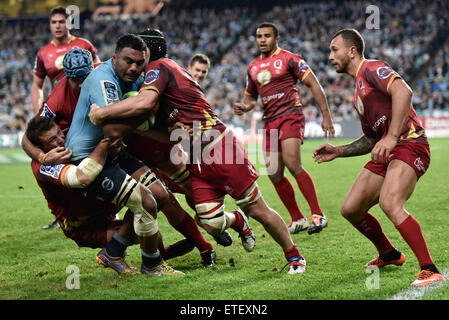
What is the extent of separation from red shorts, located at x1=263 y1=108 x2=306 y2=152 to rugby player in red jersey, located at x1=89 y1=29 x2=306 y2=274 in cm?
247

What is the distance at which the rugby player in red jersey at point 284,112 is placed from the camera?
7.44 m

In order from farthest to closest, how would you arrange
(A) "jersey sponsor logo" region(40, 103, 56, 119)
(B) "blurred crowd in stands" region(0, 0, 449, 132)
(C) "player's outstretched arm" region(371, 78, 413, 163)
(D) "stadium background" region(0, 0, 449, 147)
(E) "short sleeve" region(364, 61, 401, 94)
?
(B) "blurred crowd in stands" region(0, 0, 449, 132), (D) "stadium background" region(0, 0, 449, 147), (A) "jersey sponsor logo" region(40, 103, 56, 119), (E) "short sleeve" region(364, 61, 401, 94), (C) "player's outstretched arm" region(371, 78, 413, 163)

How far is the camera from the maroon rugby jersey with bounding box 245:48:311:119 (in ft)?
25.2

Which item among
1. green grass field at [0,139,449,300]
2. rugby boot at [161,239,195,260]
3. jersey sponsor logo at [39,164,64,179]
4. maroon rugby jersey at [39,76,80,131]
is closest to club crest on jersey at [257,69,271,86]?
green grass field at [0,139,449,300]

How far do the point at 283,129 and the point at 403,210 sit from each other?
322 cm

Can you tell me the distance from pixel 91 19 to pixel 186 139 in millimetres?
35500

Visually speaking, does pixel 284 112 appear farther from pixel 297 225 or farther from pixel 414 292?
pixel 414 292

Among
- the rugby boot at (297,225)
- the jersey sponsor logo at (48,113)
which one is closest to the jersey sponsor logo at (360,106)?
the rugby boot at (297,225)

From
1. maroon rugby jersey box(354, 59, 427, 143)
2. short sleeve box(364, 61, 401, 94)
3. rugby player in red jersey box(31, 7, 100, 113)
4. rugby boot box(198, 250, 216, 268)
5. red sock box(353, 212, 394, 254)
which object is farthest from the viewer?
rugby player in red jersey box(31, 7, 100, 113)

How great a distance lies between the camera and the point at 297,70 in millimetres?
7633

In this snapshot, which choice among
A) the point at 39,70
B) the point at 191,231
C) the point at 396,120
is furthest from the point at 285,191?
the point at 39,70

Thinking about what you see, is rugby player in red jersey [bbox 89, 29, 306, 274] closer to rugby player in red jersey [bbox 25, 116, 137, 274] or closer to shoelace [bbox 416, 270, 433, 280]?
rugby player in red jersey [bbox 25, 116, 137, 274]

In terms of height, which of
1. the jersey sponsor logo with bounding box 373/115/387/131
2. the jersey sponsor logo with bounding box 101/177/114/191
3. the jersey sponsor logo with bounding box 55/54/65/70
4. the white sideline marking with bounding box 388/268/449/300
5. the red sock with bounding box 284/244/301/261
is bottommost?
the red sock with bounding box 284/244/301/261

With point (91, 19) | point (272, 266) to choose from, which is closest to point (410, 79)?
point (91, 19)
